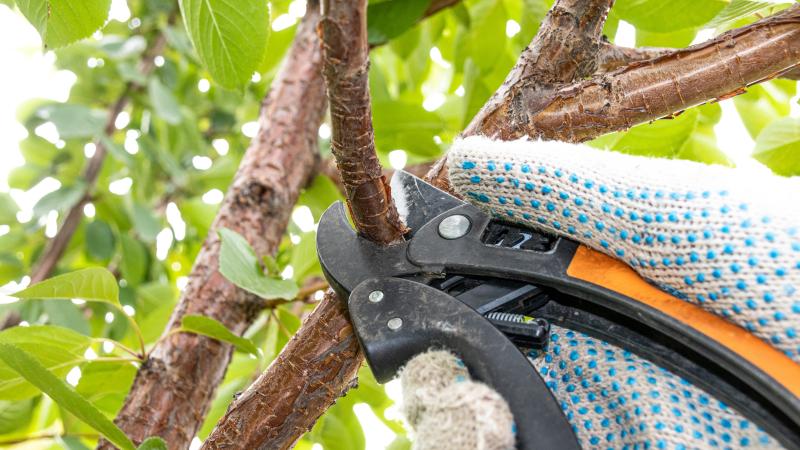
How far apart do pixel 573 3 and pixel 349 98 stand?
30 centimetres

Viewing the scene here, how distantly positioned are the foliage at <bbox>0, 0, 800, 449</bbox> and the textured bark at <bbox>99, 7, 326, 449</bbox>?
0.16 ft

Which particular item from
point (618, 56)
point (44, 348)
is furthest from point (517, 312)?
point (44, 348)

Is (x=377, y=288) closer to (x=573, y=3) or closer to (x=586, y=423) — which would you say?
(x=586, y=423)

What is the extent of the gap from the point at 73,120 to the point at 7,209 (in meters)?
0.25

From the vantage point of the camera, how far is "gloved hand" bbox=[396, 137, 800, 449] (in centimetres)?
44

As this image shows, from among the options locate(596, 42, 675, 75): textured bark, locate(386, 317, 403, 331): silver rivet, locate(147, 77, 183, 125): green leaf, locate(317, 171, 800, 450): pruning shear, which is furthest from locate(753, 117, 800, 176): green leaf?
locate(147, 77, 183, 125): green leaf

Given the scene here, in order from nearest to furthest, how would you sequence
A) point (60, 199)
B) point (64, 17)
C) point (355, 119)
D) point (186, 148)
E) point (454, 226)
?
point (355, 119)
point (454, 226)
point (64, 17)
point (60, 199)
point (186, 148)

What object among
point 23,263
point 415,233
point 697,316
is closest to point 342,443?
point 415,233

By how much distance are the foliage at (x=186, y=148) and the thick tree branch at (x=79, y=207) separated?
1 centimetres

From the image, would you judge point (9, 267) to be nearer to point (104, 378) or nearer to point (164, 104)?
point (164, 104)

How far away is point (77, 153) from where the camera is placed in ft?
4.87

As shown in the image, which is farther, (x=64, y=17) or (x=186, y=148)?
(x=186, y=148)


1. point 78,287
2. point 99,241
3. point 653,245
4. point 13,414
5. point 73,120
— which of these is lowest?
point 13,414

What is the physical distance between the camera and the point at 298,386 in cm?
62
